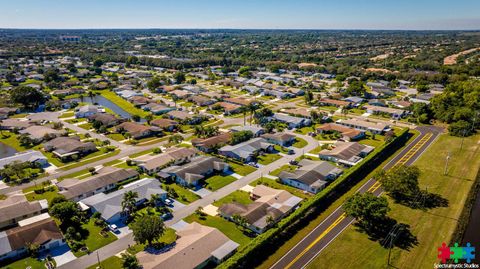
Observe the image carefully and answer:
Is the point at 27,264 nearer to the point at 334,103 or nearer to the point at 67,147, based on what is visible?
the point at 67,147

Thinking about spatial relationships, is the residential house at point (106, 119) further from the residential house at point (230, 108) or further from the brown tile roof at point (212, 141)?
the residential house at point (230, 108)

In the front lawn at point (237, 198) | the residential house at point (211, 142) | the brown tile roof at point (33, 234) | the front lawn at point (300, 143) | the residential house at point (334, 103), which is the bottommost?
the front lawn at point (237, 198)

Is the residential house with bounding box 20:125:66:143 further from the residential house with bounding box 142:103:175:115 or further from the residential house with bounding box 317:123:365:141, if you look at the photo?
the residential house with bounding box 317:123:365:141

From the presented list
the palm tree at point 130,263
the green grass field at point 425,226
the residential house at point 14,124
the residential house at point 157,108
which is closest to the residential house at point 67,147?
the residential house at point 14,124

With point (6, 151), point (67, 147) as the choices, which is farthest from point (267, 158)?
point (6, 151)

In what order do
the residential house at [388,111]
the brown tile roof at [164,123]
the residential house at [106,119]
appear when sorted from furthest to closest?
the residential house at [388,111] → the residential house at [106,119] → the brown tile roof at [164,123]

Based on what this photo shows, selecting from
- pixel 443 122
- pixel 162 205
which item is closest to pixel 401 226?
pixel 162 205

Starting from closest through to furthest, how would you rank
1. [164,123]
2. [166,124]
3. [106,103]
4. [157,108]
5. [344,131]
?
[344,131], [166,124], [164,123], [157,108], [106,103]
